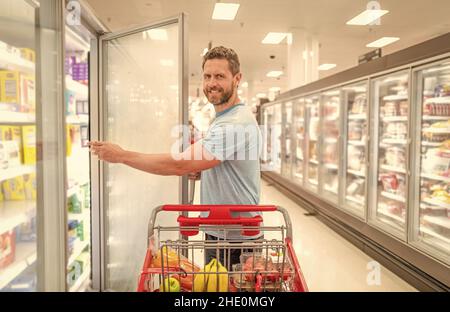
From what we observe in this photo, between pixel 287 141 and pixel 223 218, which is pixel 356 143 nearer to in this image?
pixel 287 141

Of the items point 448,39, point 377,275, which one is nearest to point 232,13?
point 448,39

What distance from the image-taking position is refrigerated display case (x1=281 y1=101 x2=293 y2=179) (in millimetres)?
8384

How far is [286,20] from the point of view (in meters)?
7.23

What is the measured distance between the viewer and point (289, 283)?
1.34m

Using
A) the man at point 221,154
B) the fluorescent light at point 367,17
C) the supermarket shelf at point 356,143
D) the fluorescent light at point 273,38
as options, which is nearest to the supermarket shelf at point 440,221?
the supermarket shelf at point 356,143

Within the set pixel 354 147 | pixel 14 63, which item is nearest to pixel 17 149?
pixel 14 63

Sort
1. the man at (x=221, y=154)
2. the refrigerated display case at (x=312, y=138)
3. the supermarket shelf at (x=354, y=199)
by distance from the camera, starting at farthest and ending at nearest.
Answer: the refrigerated display case at (x=312, y=138) → the supermarket shelf at (x=354, y=199) → the man at (x=221, y=154)

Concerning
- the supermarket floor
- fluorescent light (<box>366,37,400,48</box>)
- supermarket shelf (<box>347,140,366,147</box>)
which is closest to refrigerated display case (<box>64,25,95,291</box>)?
the supermarket floor

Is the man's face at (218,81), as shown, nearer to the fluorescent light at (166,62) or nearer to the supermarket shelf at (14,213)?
the fluorescent light at (166,62)

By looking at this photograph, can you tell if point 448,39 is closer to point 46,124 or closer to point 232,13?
point 46,124

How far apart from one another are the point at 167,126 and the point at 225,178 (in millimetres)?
715

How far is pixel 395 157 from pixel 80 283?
3.64 metres

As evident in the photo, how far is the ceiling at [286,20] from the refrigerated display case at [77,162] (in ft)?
6.84

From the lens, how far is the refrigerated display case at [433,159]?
3.48 meters
